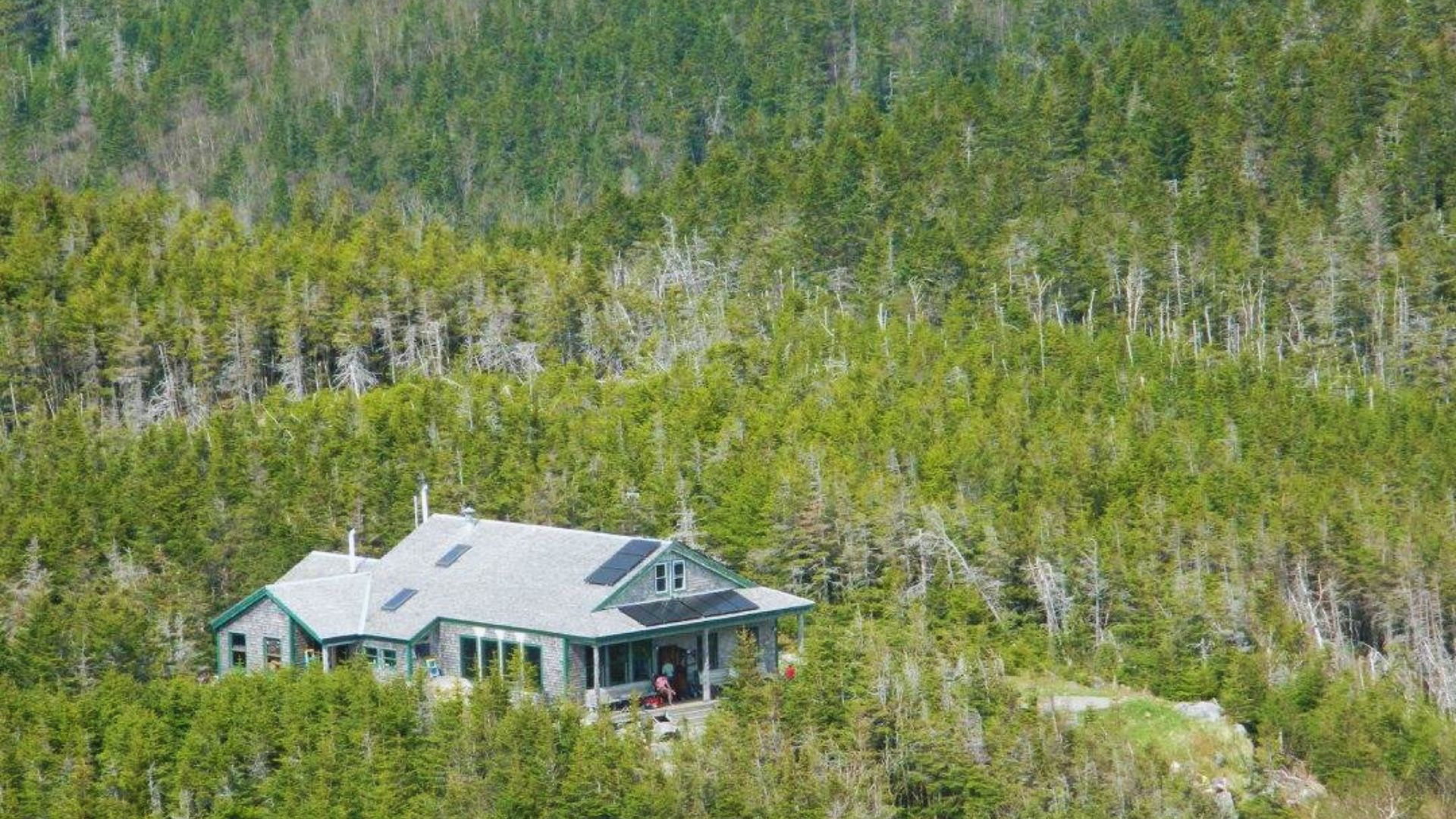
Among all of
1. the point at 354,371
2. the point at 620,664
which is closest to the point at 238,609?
the point at 620,664

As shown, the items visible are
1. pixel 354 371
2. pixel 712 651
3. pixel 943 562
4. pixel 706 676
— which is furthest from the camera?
pixel 354 371

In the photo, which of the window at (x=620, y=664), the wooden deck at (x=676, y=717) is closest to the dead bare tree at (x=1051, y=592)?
the wooden deck at (x=676, y=717)

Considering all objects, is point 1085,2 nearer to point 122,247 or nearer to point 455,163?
point 455,163

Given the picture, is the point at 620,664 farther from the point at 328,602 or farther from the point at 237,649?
the point at 237,649

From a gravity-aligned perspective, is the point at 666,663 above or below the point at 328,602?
below

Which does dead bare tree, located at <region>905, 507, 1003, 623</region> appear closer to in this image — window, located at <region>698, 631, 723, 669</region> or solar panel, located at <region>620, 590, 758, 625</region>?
solar panel, located at <region>620, 590, 758, 625</region>

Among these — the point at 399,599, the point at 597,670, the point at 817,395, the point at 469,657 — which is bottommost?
the point at 597,670

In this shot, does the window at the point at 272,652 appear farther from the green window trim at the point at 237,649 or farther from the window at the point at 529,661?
the window at the point at 529,661
